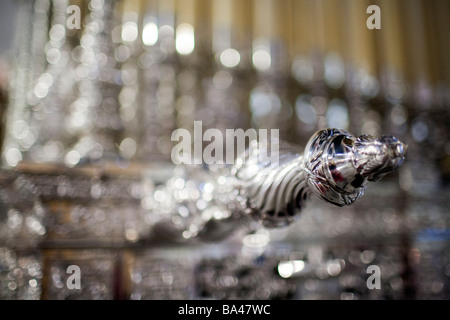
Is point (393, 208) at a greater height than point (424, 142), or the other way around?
point (424, 142)

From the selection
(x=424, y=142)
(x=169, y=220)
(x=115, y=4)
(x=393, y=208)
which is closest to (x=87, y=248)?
(x=169, y=220)

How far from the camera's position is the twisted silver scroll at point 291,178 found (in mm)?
187

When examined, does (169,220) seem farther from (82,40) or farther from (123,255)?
(82,40)

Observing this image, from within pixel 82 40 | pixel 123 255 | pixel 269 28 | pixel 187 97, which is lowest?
pixel 123 255

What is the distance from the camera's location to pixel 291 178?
25 centimetres

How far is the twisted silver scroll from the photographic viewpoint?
19cm

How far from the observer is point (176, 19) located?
2.94 ft

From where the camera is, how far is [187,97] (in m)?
0.87

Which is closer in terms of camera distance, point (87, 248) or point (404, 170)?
point (87, 248)

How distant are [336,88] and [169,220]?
0.77 metres

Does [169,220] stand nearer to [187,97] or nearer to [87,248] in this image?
[87,248]
